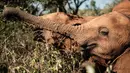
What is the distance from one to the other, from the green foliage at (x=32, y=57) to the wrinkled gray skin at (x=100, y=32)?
0.38m

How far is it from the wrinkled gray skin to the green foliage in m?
0.38

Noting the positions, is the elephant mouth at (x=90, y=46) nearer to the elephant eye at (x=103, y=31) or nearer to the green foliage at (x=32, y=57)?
the elephant eye at (x=103, y=31)

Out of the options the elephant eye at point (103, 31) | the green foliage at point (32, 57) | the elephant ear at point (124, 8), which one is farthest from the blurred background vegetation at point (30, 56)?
the elephant ear at point (124, 8)

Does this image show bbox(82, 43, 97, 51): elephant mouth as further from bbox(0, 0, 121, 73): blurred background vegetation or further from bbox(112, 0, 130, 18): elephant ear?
bbox(112, 0, 130, 18): elephant ear

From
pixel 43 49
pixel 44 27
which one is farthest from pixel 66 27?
pixel 43 49

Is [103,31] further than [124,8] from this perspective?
No

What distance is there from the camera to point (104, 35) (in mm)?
4516

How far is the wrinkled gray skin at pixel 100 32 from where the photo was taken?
439 cm

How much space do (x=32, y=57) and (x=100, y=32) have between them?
0.98 meters

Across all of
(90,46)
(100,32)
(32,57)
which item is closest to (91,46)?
(90,46)

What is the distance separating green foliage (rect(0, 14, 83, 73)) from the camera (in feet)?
15.9

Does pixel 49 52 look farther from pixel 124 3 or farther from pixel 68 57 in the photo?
pixel 124 3

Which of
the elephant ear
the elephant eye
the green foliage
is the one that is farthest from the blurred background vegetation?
the elephant ear

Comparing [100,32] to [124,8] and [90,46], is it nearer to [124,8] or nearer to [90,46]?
[90,46]
